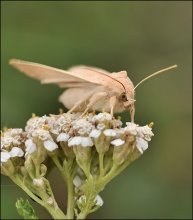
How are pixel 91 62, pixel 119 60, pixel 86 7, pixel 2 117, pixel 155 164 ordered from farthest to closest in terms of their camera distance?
1. pixel 86 7
2. pixel 119 60
3. pixel 91 62
4. pixel 155 164
5. pixel 2 117

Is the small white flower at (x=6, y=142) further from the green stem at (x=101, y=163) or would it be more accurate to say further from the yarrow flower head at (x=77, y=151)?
the green stem at (x=101, y=163)

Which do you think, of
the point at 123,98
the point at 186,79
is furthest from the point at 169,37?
the point at 123,98

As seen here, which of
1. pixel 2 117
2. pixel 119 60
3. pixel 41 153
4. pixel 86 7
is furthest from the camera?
pixel 86 7

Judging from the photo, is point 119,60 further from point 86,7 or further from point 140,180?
point 140,180

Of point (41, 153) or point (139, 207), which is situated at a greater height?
point (41, 153)

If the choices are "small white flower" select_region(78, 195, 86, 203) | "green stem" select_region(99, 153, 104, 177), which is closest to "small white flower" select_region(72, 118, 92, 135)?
"green stem" select_region(99, 153, 104, 177)

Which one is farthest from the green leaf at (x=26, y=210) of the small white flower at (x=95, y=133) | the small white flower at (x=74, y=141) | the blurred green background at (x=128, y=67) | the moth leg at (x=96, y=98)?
the blurred green background at (x=128, y=67)

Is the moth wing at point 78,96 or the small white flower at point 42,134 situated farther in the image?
the moth wing at point 78,96

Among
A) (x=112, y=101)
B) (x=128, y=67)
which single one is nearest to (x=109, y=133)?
(x=112, y=101)
